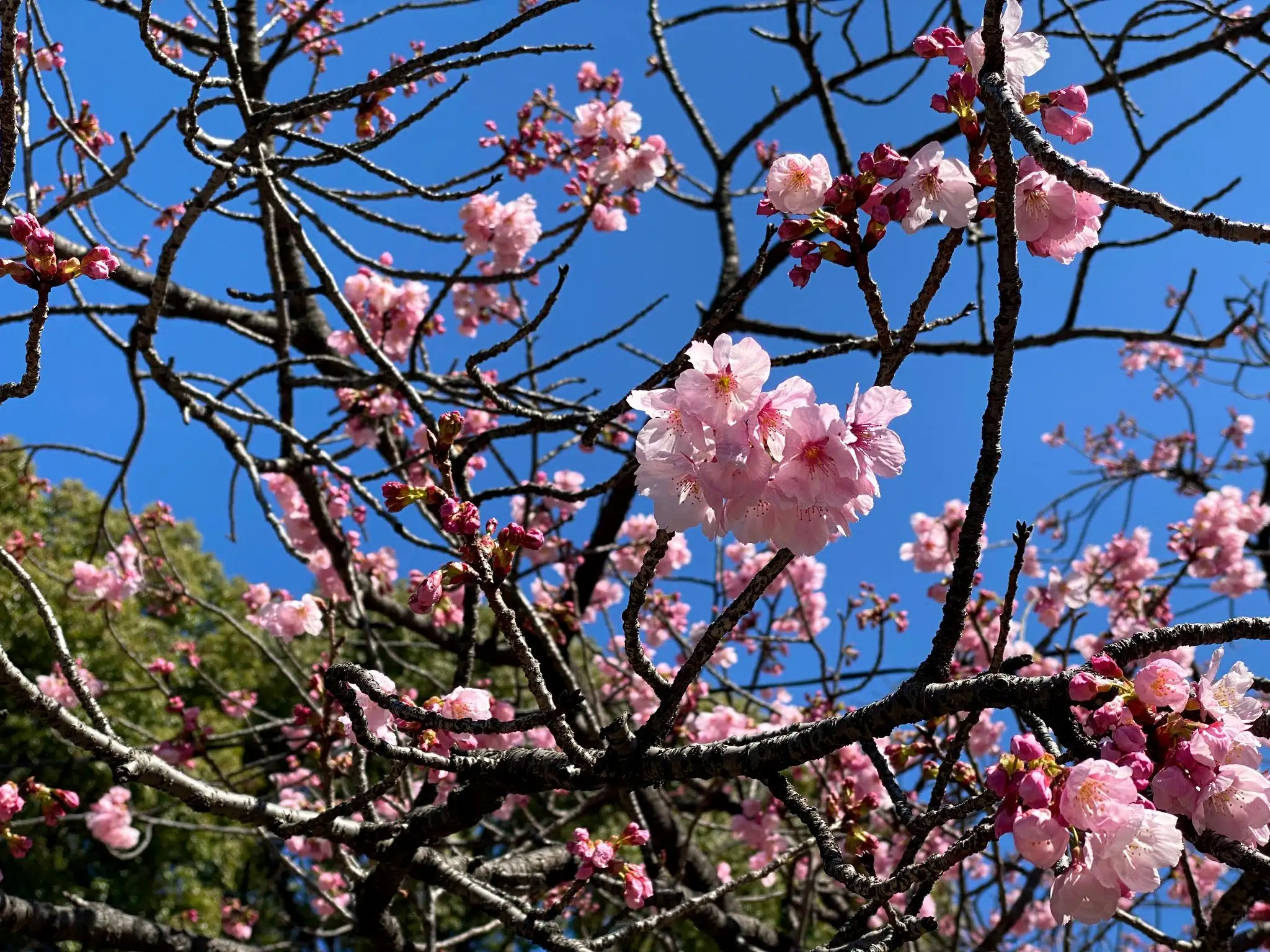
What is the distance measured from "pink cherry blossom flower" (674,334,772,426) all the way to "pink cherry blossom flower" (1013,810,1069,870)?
0.55m

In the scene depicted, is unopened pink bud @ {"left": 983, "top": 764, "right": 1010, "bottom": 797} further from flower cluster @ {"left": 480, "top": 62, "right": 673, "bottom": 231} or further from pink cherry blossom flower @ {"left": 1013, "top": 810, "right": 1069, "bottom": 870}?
flower cluster @ {"left": 480, "top": 62, "right": 673, "bottom": 231}

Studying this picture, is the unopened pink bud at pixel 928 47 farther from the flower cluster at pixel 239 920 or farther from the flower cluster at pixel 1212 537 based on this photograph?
the flower cluster at pixel 239 920

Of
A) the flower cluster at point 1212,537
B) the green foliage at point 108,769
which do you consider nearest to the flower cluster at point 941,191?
the flower cluster at point 1212,537

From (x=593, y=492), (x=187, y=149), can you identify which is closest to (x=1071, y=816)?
(x=593, y=492)

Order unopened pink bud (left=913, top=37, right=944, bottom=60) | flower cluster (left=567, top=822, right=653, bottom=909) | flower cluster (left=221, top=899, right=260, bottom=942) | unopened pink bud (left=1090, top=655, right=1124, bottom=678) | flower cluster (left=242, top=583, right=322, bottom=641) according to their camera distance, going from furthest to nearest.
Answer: flower cluster (left=221, top=899, right=260, bottom=942)
flower cluster (left=242, top=583, right=322, bottom=641)
flower cluster (left=567, top=822, right=653, bottom=909)
unopened pink bud (left=913, top=37, right=944, bottom=60)
unopened pink bud (left=1090, top=655, right=1124, bottom=678)

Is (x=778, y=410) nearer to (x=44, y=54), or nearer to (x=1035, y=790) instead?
(x=1035, y=790)

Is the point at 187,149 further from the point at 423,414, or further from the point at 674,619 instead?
the point at 674,619

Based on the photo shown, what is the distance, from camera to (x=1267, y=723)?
3.95ft

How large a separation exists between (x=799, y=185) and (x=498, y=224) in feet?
8.27

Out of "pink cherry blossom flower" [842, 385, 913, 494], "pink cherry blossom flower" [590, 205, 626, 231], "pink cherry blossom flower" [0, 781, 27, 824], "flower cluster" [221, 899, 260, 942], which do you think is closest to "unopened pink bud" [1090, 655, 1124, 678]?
"pink cherry blossom flower" [842, 385, 913, 494]

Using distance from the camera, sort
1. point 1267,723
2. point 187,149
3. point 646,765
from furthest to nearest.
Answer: point 187,149
point 646,765
point 1267,723

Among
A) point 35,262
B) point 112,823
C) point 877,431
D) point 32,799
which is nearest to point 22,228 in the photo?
point 35,262

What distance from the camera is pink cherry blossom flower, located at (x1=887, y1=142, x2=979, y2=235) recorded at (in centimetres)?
123

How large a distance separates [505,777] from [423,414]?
805 mm
